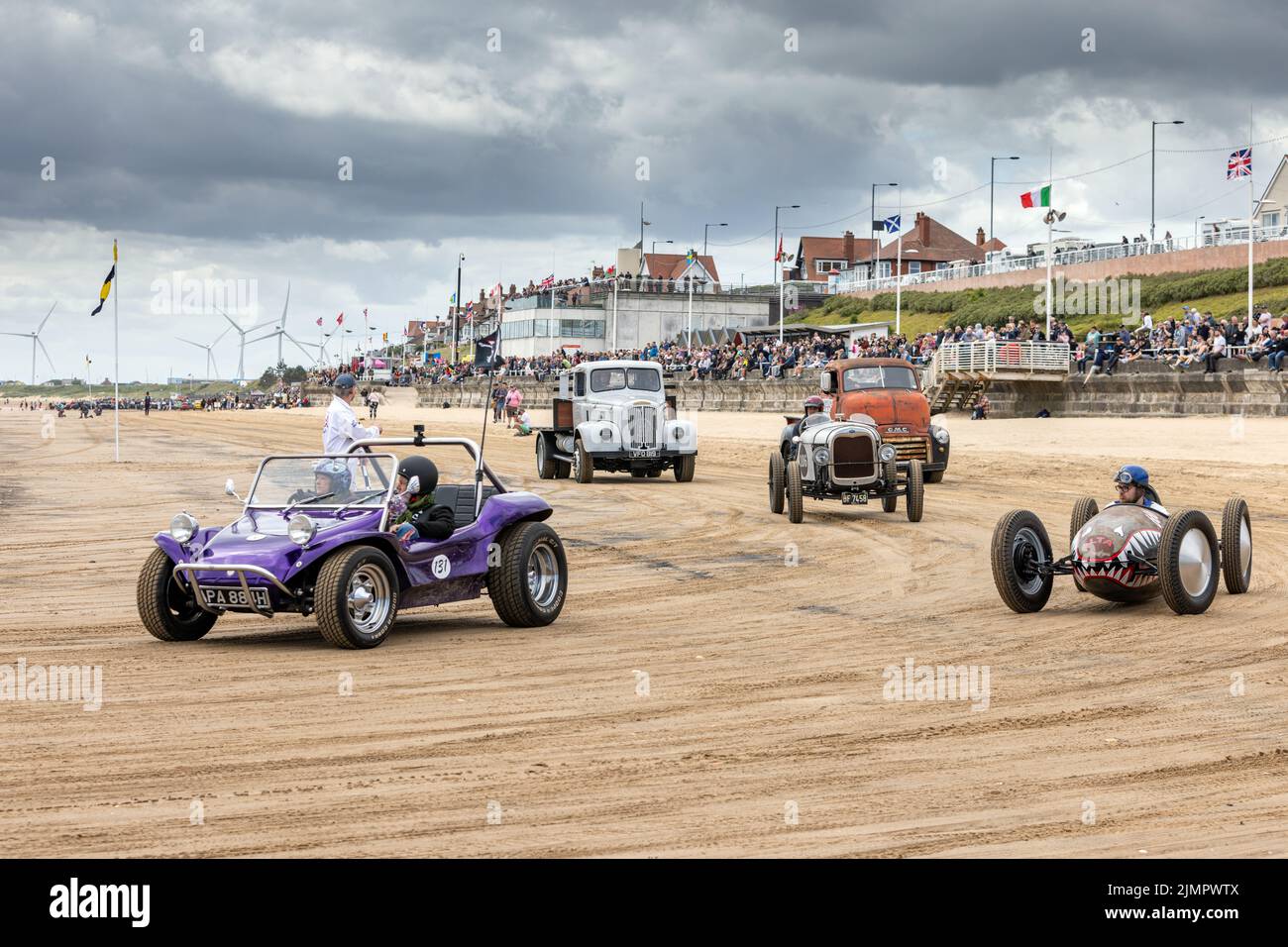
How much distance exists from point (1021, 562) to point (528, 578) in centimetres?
373

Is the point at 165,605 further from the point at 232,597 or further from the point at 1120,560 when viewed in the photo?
the point at 1120,560

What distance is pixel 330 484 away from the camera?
10.0 m

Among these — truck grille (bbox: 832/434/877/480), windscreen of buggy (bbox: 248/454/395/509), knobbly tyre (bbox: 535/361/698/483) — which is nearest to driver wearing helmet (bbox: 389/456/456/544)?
windscreen of buggy (bbox: 248/454/395/509)

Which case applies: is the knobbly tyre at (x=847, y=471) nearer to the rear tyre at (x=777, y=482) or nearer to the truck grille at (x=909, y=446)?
the rear tyre at (x=777, y=482)

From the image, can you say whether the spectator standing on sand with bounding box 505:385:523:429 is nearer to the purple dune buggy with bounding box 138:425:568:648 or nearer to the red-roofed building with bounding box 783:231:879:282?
the purple dune buggy with bounding box 138:425:568:648

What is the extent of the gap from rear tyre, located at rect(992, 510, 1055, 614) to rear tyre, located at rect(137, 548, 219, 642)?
564 centimetres

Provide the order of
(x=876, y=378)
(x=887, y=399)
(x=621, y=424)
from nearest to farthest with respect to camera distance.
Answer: (x=887, y=399), (x=876, y=378), (x=621, y=424)

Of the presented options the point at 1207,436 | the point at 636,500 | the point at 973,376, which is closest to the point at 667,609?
the point at 636,500

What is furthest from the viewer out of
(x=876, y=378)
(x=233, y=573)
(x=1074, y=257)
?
(x=1074, y=257)

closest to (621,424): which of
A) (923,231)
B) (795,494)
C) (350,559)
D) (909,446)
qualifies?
(909,446)

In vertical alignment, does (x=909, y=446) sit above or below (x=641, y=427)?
below
